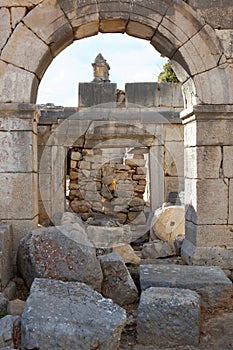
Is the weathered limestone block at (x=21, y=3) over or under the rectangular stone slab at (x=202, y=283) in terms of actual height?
over

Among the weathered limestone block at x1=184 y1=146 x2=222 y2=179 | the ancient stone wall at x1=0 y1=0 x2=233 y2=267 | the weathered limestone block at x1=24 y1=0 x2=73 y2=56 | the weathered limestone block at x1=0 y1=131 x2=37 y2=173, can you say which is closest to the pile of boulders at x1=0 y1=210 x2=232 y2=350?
the ancient stone wall at x1=0 y1=0 x2=233 y2=267

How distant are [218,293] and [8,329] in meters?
2.09

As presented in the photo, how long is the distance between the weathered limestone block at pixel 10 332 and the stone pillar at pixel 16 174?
1.60 meters

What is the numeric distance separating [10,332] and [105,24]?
360 centimetres

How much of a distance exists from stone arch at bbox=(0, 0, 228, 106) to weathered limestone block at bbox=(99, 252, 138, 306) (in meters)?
2.16

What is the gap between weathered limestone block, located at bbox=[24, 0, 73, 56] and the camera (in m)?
4.22

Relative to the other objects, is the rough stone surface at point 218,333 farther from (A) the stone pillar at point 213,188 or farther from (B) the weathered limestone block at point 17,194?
(B) the weathered limestone block at point 17,194

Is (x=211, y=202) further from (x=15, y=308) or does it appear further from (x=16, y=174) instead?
(x=15, y=308)

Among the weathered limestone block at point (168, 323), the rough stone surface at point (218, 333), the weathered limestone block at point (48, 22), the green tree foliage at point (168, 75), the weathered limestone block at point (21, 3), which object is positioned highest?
the green tree foliage at point (168, 75)

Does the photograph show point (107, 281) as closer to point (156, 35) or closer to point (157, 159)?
point (156, 35)

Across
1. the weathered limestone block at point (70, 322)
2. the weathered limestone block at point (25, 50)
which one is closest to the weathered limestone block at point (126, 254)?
the weathered limestone block at point (70, 322)

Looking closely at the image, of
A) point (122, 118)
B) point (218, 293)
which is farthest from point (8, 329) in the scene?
Answer: point (122, 118)

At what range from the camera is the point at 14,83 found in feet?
14.0

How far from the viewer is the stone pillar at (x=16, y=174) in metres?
4.26
